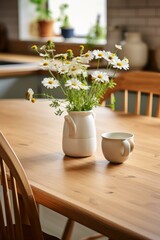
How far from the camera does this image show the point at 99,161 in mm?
1576

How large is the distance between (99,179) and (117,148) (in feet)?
0.47

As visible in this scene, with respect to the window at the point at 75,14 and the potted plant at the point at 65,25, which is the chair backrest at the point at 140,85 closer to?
the window at the point at 75,14

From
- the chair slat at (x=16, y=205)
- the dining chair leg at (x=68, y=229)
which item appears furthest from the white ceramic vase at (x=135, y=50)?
the chair slat at (x=16, y=205)

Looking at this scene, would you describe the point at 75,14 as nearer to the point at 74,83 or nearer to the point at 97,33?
the point at 97,33

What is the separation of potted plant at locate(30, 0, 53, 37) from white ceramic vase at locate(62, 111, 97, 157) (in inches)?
140

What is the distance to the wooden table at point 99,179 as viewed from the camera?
1.15 m

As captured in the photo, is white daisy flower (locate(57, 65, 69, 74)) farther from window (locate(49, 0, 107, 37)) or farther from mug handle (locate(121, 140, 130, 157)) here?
window (locate(49, 0, 107, 37))

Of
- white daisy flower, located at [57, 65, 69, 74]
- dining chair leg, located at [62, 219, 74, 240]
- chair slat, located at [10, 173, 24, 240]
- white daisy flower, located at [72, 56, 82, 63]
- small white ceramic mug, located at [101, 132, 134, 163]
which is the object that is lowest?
dining chair leg, located at [62, 219, 74, 240]

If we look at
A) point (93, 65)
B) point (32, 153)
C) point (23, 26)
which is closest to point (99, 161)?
point (32, 153)

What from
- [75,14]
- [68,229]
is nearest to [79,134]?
[68,229]

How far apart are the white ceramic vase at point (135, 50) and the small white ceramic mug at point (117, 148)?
216 centimetres

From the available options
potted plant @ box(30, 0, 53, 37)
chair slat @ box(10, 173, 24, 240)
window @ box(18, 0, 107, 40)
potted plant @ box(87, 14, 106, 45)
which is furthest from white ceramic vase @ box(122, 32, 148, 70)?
chair slat @ box(10, 173, 24, 240)

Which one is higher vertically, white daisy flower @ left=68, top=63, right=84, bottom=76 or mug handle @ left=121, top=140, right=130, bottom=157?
white daisy flower @ left=68, top=63, right=84, bottom=76

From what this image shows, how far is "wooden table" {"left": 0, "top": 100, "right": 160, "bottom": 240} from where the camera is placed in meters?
1.15
